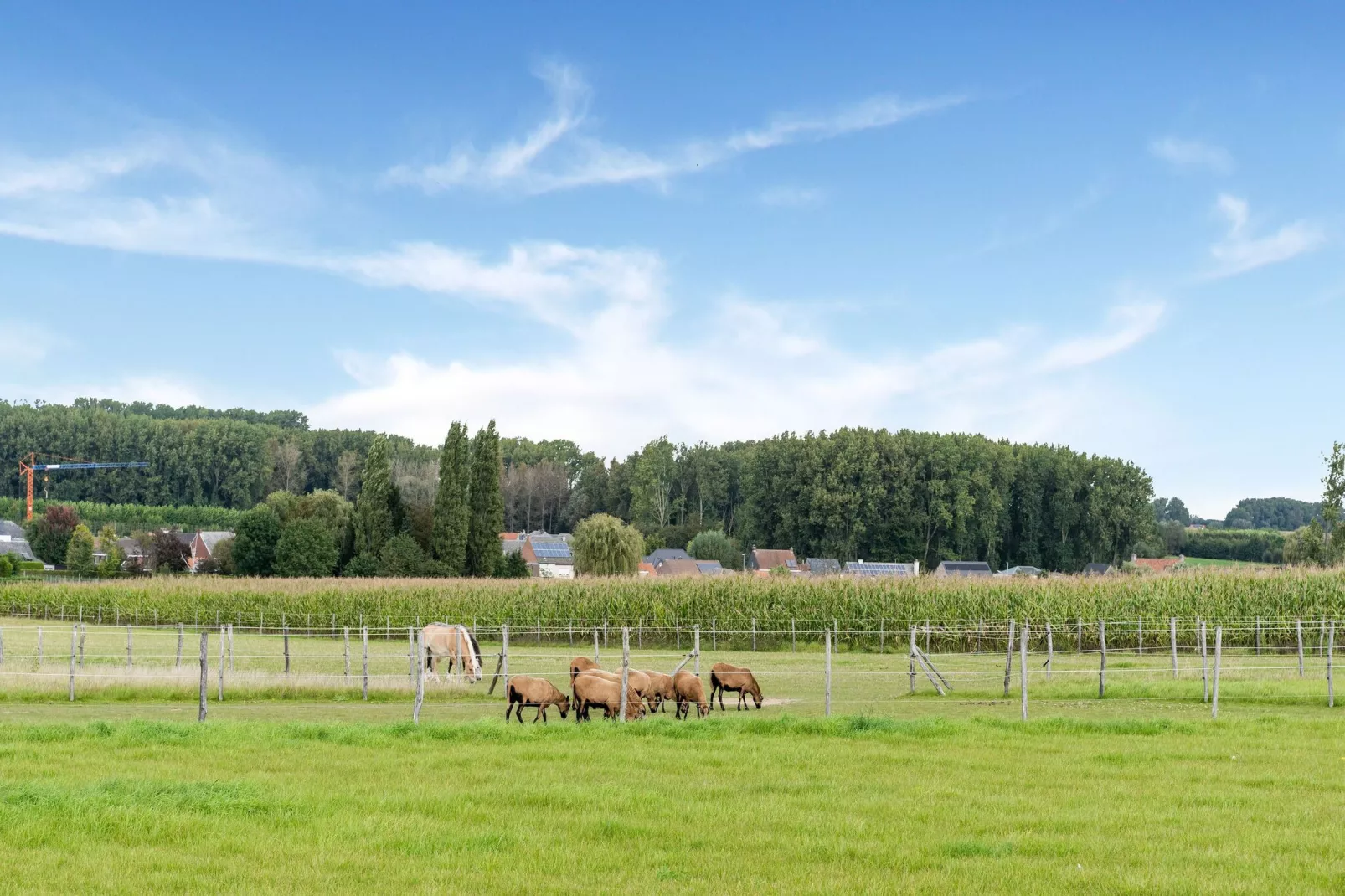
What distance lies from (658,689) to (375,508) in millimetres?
55260

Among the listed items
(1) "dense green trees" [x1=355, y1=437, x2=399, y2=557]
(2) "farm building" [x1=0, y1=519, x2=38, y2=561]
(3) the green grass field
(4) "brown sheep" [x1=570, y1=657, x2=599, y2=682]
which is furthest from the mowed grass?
(2) "farm building" [x1=0, y1=519, x2=38, y2=561]

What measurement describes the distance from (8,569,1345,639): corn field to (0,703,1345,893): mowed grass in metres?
27.9

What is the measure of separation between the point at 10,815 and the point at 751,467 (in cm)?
9704

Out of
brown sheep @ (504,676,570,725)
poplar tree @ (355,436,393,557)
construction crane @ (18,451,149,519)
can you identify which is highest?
construction crane @ (18,451,149,519)

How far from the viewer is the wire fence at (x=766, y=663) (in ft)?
80.2

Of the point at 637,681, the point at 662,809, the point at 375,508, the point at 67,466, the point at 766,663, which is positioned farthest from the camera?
the point at 67,466

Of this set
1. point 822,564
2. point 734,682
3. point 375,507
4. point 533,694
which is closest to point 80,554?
point 375,507

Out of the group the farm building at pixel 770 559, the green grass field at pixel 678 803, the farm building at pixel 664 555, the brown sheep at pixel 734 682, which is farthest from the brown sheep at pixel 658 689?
the farm building at pixel 664 555

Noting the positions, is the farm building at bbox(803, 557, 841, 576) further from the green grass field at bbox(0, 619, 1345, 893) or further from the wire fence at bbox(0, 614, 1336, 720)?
the green grass field at bbox(0, 619, 1345, 893)

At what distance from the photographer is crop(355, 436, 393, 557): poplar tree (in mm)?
72188

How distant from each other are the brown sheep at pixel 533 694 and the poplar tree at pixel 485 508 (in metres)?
51.8

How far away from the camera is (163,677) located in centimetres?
2608

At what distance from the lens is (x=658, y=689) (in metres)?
20.3

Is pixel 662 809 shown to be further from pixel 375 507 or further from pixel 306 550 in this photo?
pixel 375 507
